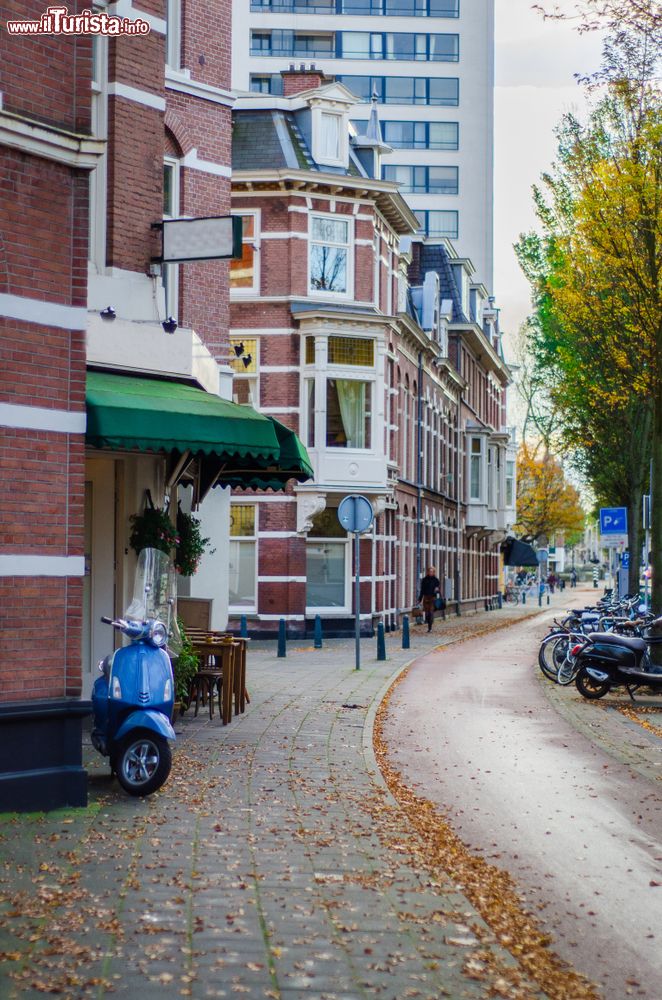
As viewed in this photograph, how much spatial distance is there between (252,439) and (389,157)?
59.3 m

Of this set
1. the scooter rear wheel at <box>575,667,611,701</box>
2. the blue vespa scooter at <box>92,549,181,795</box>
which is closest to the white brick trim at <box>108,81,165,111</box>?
the blue vespa scooter at <box>92,549,181,795</box>

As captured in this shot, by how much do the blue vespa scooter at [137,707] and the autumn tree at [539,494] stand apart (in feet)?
222

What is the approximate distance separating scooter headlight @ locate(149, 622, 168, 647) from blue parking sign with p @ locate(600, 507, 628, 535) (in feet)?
84.3

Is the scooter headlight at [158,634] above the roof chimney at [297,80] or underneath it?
underneath

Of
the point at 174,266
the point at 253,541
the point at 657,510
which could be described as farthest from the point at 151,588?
the point at 253,541

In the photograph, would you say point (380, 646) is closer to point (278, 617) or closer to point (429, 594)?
point (278, 617)

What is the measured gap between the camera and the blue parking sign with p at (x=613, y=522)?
115 feet

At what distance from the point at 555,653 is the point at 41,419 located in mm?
13536

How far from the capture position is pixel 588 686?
61.9ft

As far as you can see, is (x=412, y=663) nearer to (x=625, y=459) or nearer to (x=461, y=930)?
(x=625, y=459)

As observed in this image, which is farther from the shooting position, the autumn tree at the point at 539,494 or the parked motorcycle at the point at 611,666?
the autumn tree at the point at 539,494

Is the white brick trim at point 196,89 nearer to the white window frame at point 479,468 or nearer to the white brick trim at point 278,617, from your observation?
the white brick trim at point 278,617

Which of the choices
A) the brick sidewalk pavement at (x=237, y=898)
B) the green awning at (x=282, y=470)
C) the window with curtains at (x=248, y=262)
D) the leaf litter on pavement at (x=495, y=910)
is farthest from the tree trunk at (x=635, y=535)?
the leaf litter on pavement at (x=495, y=910)

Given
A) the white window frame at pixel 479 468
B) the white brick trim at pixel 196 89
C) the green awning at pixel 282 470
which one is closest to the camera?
the green awning at pixel 282 470
